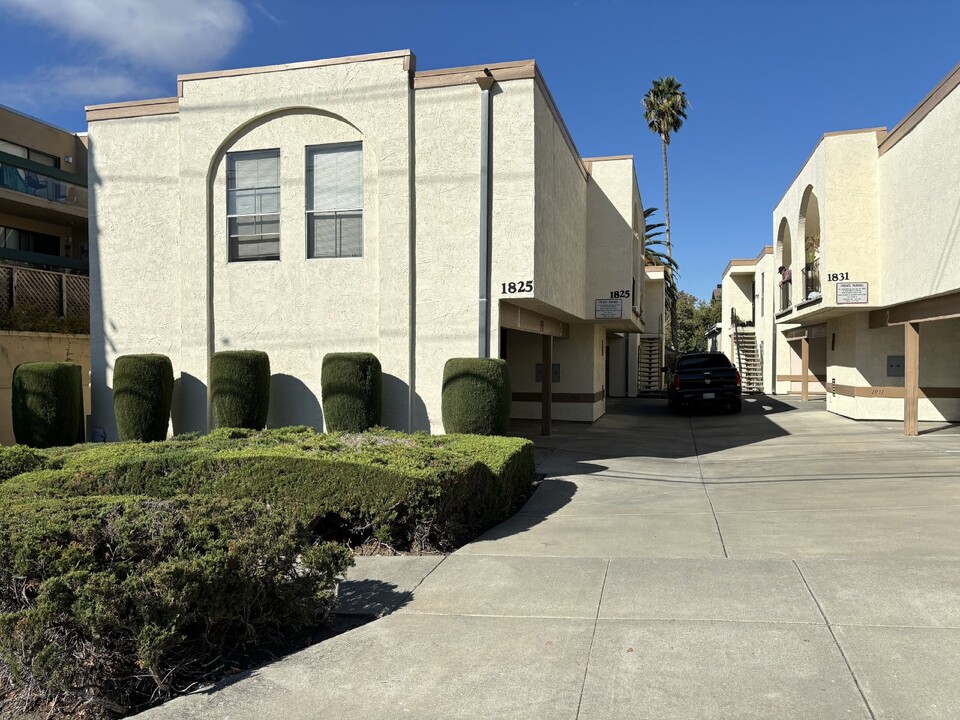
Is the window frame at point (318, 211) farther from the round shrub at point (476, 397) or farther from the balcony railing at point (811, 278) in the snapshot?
the balcony railing at point (811, 278)

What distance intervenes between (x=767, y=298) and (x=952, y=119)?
2029 cm

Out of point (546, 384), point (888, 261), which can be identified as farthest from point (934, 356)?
point (546, 384)

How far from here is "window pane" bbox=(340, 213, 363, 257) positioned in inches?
492

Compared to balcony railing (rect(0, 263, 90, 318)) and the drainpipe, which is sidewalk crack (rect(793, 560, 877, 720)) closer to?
the drainpipe

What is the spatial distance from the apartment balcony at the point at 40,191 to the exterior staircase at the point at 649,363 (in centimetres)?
2336

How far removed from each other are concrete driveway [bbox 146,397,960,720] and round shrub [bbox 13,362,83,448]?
8373mm

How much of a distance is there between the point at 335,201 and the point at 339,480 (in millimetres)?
6815

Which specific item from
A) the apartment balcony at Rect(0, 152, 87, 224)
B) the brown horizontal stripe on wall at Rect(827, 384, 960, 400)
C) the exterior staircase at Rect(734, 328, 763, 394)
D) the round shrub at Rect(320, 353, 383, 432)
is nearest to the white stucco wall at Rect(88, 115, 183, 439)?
the round shrub at Rect(320, 353, 383, 432)

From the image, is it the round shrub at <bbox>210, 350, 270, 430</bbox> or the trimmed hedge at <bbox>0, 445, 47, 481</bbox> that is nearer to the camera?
the trimmed hedge at <bbox>0, 445, 47, 481</bbox>

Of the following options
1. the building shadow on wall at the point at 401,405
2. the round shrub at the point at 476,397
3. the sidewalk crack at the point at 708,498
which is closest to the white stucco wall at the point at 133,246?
the building shadow on wall at the point at 401,405

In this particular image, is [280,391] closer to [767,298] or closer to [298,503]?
[298,503]

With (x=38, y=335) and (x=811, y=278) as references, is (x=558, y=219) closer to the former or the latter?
(x=811, y=278)

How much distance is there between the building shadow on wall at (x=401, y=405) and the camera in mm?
12117

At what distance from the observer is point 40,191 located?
858 inches
